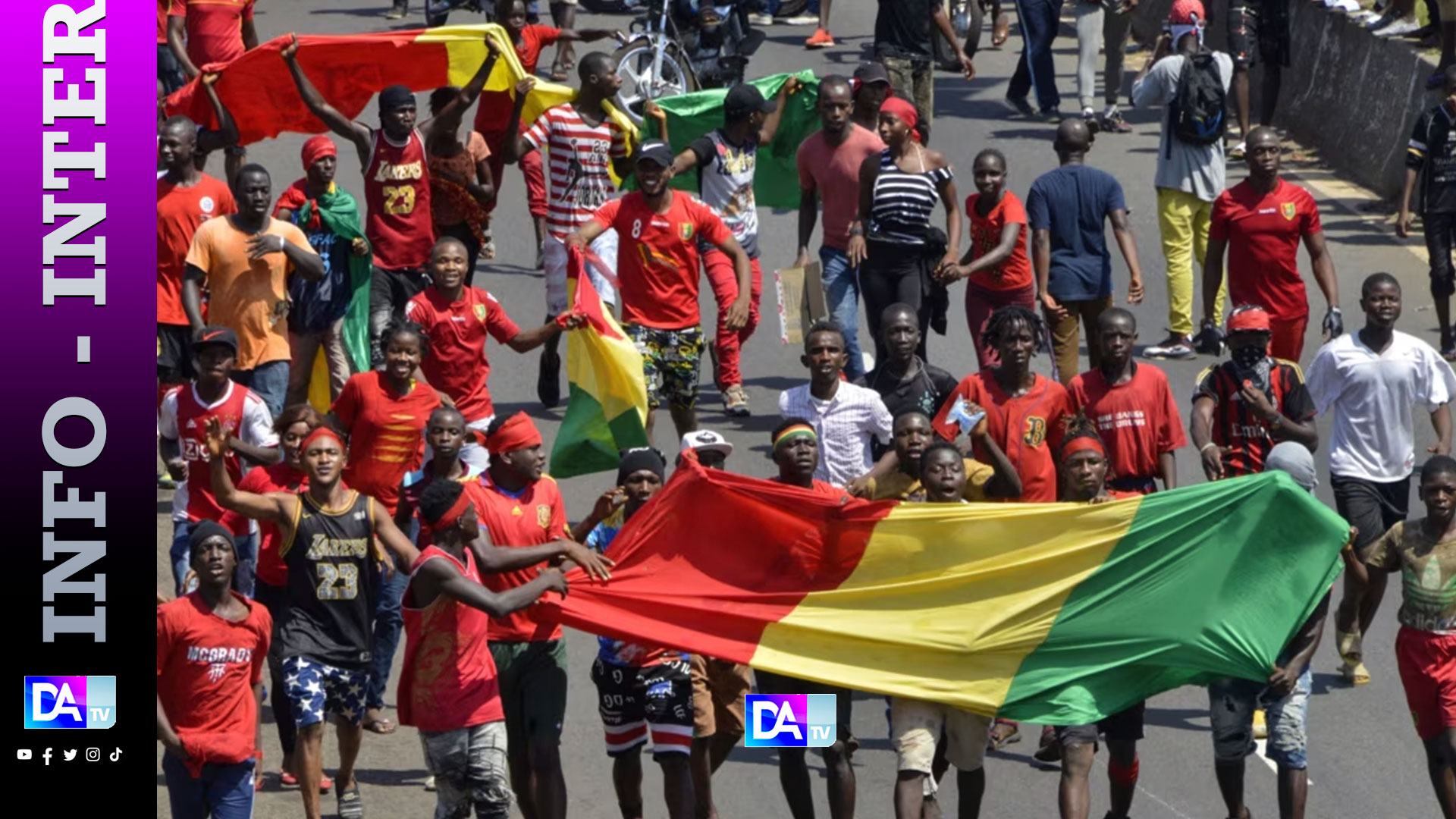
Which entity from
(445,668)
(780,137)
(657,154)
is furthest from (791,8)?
(445,668)

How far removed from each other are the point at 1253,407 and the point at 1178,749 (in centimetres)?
172

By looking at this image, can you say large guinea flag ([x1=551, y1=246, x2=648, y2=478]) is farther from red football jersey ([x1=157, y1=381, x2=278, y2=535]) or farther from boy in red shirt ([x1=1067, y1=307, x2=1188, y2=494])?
boy in red shirt ([x1=1067, y1=307, x2=1188, y2=494])

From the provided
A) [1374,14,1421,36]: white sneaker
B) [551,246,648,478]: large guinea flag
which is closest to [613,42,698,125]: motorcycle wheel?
[1374,14,1421,36]: white sneaker

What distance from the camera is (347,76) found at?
16219mm

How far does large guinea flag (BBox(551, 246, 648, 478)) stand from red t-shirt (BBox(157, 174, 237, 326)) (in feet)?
7.94

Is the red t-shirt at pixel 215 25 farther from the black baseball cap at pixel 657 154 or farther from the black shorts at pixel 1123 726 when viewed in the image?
the black shorts at pixel 1123 726

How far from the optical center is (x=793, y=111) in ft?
57.7

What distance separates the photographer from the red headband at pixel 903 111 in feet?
50.6

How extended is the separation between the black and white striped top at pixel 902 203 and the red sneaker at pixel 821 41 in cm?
1027

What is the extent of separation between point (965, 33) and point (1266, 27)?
435 cm

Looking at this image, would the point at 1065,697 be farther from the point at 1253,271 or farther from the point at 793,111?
the point at 793,111

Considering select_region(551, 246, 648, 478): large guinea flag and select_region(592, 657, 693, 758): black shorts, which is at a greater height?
select_region(551, 246, 648, 478): large guinea flag

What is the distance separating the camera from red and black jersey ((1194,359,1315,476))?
12164mm

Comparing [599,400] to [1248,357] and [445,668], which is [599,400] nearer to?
[445,668]
